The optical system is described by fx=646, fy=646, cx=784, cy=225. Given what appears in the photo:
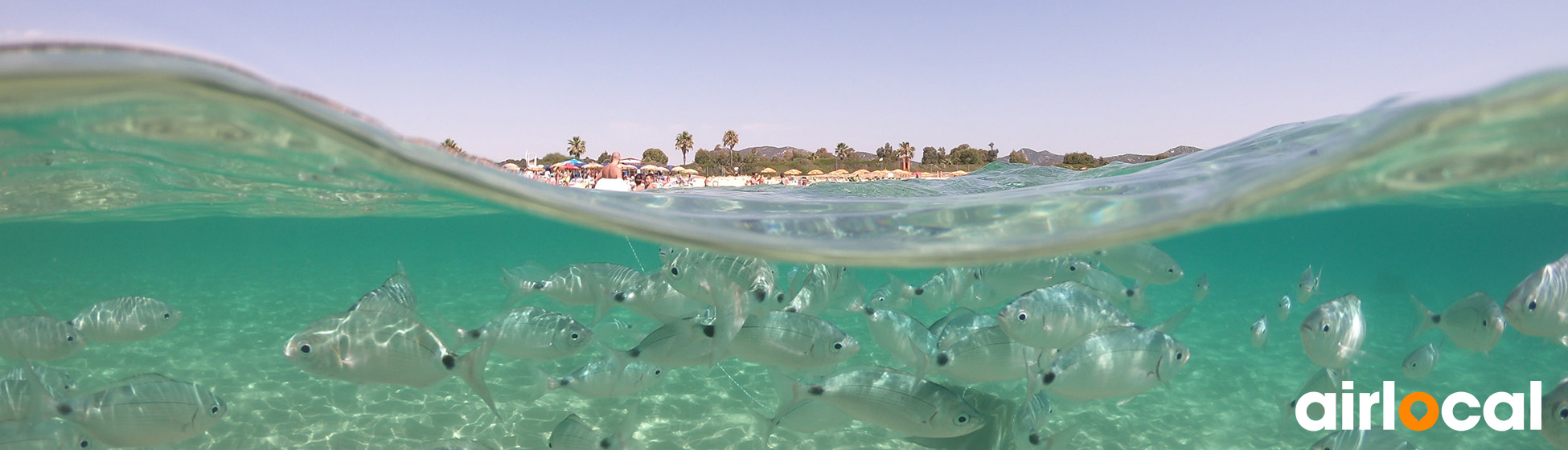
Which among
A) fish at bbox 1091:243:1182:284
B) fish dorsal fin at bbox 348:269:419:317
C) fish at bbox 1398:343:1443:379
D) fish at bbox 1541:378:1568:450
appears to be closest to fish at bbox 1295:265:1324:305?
fish at bbox 1398:343:1443:379

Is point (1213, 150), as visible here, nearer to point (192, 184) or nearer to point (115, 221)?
point (192, 184)

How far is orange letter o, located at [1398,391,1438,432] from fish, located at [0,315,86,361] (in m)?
15.6

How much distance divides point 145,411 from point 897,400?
4979mm

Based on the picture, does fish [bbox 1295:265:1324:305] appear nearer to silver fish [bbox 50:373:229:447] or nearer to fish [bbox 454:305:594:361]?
fish [bbox 454:305:594:361]

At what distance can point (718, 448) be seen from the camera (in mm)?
7293

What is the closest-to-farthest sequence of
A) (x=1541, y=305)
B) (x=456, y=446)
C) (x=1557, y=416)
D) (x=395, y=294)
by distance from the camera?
(x=1557, y=416) < (x=456, y=446) < (x=1541, y=305) < (x=395, y=294)

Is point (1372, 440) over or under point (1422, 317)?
under

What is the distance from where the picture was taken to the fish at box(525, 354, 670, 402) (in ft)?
16.4

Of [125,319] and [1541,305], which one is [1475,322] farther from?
[125,319]

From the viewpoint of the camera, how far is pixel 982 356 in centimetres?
433

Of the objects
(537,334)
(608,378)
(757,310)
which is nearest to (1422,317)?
(757,310)

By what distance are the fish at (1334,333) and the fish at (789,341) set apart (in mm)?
Result: 3736

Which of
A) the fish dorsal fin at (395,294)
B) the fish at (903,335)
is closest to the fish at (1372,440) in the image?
the fish at (903,335)

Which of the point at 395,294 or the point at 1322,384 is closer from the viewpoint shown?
the point at 1322,384
